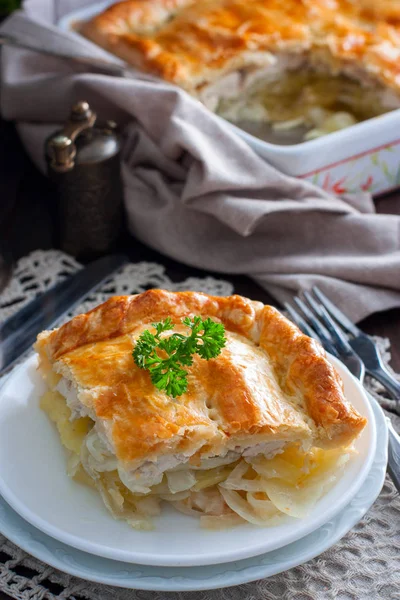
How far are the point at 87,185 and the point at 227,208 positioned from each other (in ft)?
1.84

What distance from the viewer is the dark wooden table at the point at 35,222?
302 centimetres

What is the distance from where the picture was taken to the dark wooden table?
9.91 ft

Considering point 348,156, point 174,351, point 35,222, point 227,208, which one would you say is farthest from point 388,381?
point 35,222

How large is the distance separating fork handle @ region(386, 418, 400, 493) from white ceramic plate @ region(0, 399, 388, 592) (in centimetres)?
22

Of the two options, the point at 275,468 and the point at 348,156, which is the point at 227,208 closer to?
the point at 348,156

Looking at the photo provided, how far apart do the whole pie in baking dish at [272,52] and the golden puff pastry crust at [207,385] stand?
6.24ft

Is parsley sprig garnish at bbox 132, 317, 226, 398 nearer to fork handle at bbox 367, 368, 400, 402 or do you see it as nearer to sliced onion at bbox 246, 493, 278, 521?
sliced onion at bbox 246, 493, 278, 521

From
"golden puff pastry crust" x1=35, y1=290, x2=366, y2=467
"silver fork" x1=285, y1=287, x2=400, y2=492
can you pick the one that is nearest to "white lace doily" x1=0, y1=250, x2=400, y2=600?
"golden puff pastry crust" x1=35, y1=290, x2=366, y2=467

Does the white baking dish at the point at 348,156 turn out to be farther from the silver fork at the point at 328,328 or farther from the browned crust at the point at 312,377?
the browned crust at the point at 312,377

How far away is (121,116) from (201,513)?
221 cm

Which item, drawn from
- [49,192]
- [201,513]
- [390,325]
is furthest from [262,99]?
[201,513]

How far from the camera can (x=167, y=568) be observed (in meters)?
1.83

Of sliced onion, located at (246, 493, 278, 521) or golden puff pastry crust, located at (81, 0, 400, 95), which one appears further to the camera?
golden puff pastry crust, located at (81, 0, 400, 95)

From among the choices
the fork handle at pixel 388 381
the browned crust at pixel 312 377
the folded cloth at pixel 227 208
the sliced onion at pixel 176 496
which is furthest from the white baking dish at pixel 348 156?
the sliced onion at pixel 176 496
